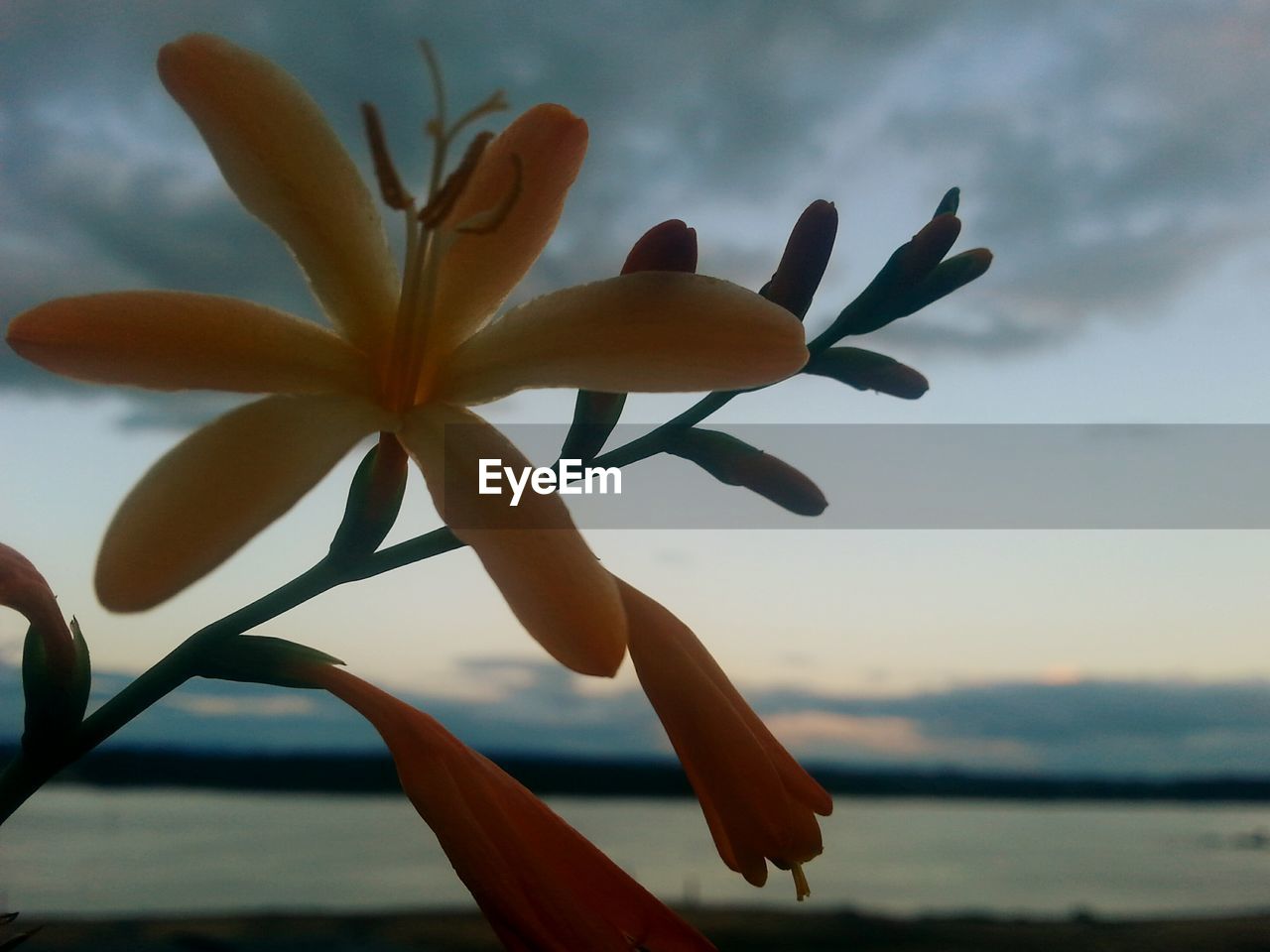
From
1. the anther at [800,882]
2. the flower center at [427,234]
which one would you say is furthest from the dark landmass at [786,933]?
the flower center at [427,234]

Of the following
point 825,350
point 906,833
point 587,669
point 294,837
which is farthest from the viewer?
point 906,833

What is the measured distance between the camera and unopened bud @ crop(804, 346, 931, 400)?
1131mm

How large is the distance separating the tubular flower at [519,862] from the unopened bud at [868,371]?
0.55 m

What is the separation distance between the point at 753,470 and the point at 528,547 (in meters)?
0.37

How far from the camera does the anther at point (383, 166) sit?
77 centimetres

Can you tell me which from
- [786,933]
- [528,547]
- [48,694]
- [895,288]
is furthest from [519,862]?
[786,933]

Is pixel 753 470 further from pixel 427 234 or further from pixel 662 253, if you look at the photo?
pixel 427 234

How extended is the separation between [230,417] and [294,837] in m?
18.3

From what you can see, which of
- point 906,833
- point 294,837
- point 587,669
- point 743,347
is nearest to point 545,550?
point 587,669

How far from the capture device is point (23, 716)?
2.98ft

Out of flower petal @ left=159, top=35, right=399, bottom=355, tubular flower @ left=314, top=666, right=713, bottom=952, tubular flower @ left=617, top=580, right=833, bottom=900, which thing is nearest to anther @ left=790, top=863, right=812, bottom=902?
tubular flower @ left=617, top=580, right=833, bottom=900

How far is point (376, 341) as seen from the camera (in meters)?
0.90

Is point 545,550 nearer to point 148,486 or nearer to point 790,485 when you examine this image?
point 148,486

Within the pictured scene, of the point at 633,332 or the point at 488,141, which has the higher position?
the point at 488,141
